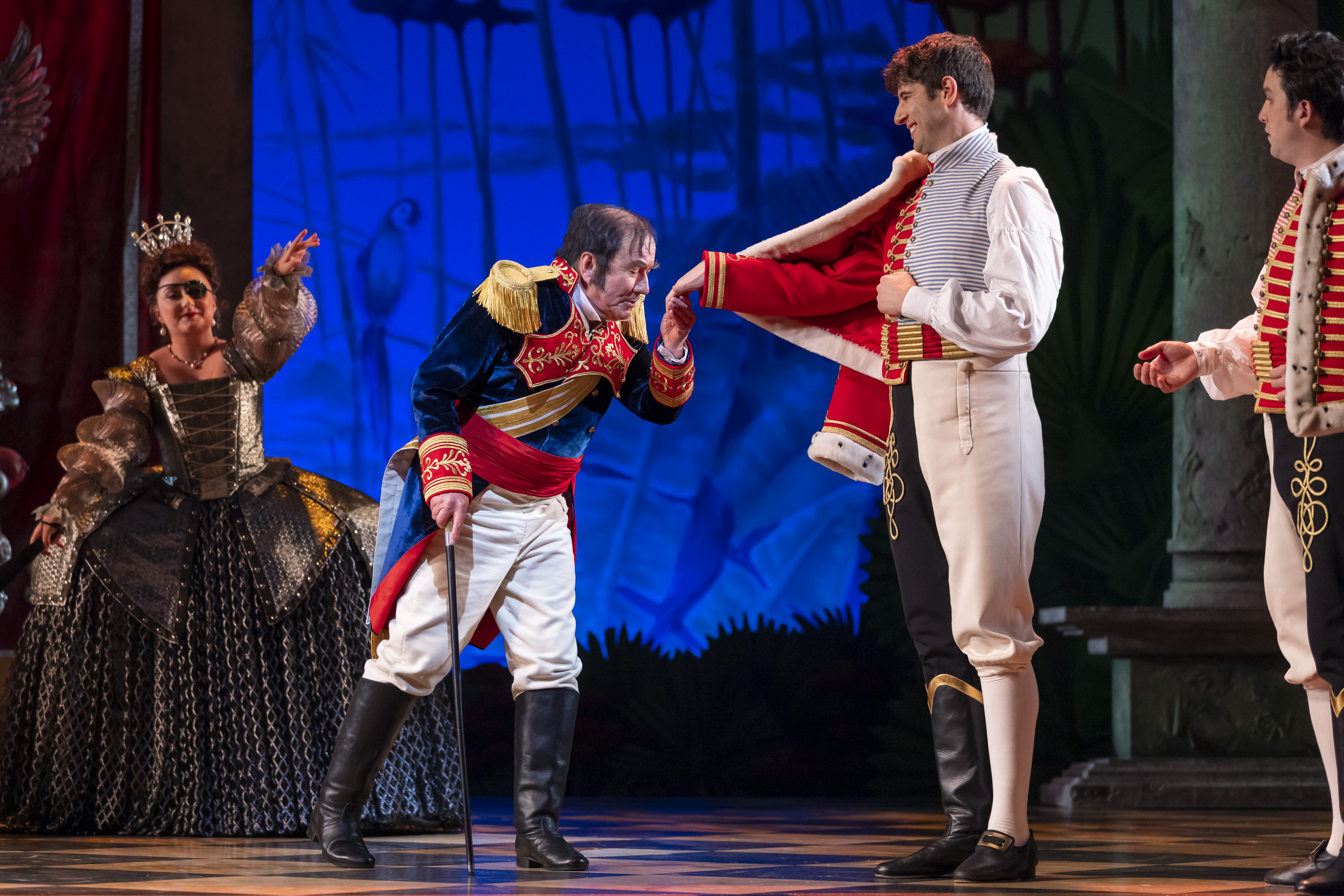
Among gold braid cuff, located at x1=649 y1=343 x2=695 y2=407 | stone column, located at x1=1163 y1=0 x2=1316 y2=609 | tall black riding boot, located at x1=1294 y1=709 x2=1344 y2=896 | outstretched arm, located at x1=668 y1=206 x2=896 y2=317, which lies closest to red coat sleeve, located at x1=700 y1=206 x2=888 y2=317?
outstretched arm, located at x1=668 y1=206 x2=896 y2=317

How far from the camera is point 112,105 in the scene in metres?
5.09

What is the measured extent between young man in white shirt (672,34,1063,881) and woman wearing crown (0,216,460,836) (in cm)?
160

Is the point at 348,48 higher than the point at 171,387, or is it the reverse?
the point at 348,48

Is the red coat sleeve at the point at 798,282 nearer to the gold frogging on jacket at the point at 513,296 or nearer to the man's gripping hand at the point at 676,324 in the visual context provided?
the man's gripping hand at the point at 676,324

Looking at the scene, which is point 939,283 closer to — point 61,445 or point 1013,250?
point 1013,250

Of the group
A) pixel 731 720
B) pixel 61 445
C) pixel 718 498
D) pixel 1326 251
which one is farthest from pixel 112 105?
pixel 1326 251

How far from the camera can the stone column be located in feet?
17.2

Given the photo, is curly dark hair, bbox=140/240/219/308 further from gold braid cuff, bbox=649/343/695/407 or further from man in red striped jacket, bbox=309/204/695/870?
gold braid cuff, bbox=649/343/695/407

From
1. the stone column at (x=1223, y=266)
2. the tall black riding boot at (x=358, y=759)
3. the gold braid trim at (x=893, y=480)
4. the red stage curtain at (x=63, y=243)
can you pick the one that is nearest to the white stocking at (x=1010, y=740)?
the gold braid trim at (x=893, y=480)

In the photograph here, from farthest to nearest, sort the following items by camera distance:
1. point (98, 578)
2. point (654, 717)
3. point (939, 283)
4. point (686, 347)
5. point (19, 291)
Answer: point (654, 717) → point (19, 291) → point (98, 578) → point (686, 347) → point (939, 283)

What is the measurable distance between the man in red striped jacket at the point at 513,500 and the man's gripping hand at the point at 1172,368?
85 centimetres

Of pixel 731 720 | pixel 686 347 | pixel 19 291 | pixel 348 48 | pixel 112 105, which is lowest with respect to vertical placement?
pixel 731 720

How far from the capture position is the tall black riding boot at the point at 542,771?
2822mm

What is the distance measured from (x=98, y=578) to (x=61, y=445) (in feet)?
3.88
